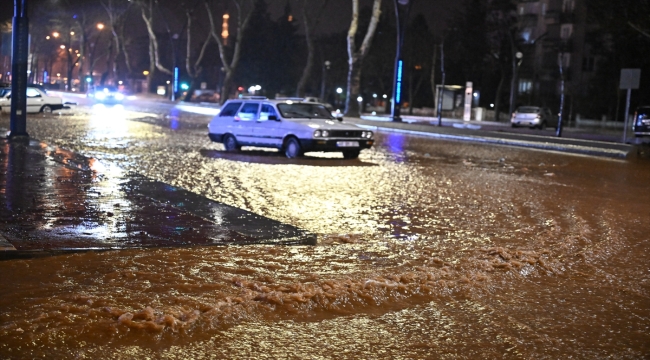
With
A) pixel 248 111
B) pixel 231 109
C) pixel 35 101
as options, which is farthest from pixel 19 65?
pixel 35 101

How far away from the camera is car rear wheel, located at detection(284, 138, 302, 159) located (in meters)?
19.2

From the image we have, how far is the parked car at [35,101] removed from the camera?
37.5m

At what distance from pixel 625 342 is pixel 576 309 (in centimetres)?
86

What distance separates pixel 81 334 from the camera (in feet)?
17.3

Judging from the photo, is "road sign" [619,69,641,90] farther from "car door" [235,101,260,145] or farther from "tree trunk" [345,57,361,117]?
"tree trunk" [345,57,361,117]

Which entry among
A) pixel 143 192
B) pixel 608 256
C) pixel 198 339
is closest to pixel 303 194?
pixel 143 192

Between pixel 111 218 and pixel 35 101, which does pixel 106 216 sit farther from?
pixel 35 101

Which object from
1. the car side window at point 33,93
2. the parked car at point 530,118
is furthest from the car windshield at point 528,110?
the car side window at point 33,93

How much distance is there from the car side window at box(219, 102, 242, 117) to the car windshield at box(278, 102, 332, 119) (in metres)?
1.56

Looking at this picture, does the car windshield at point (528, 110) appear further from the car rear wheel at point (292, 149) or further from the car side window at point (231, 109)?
the car rear wheel at point (292, 149)

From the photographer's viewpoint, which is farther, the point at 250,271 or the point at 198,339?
the point at 250,271

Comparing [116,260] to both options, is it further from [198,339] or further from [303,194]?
[303,194]

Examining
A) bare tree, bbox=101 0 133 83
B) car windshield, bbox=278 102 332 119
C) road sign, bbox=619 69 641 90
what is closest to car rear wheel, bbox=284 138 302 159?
car windshield, bbox=278 102 332 119

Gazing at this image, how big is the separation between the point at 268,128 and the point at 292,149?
42.6 inches
